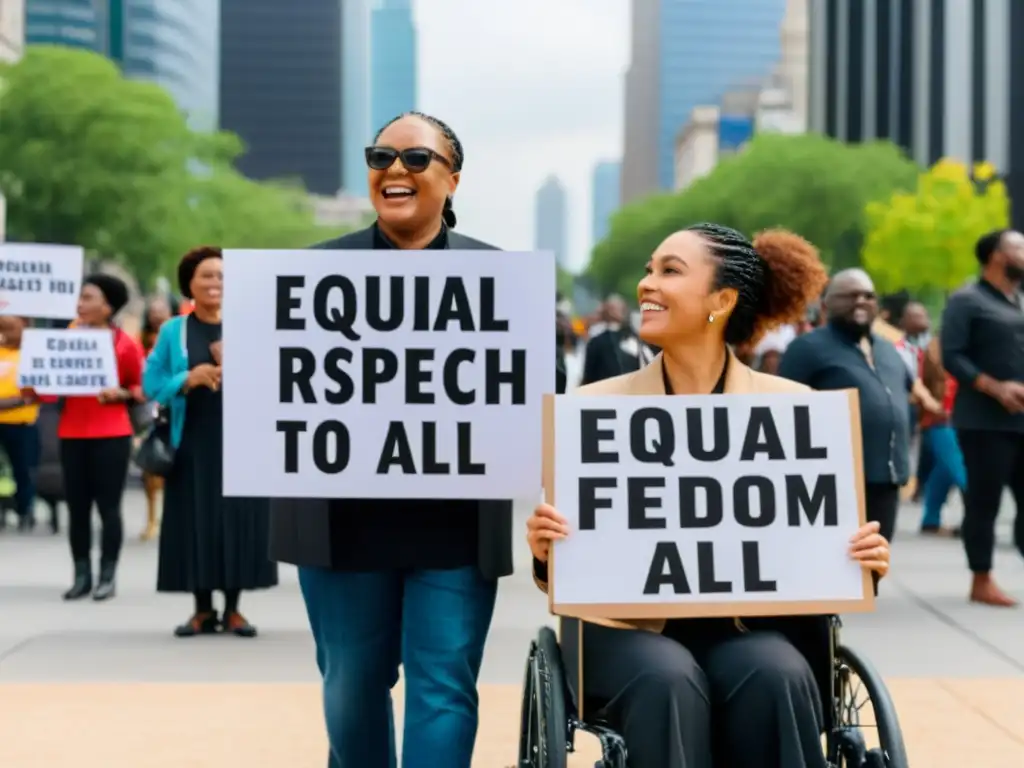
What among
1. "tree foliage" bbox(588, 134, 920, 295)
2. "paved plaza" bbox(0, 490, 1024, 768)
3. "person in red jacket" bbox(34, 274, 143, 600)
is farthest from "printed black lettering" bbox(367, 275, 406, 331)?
"tree foliage" bbox(588, 134, 920, 295)

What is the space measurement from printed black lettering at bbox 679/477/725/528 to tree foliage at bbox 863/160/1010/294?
65.8m

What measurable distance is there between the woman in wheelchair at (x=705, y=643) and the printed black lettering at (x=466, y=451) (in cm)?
27

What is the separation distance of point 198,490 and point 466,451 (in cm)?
448

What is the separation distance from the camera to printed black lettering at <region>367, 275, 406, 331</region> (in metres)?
4.32

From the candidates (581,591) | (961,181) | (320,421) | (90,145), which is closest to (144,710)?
(320,421)

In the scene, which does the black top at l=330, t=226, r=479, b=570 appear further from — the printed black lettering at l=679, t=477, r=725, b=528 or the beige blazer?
the printed black lettering at l=679, t=477, r=725, b=528

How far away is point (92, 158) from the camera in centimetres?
5588

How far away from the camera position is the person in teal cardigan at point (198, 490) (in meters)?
8.51

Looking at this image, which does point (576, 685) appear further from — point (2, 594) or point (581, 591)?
point (2, 594)

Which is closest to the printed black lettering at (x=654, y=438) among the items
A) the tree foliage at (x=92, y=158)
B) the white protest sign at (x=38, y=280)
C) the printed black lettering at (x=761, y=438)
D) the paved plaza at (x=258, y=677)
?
the printed black lettering at (x=761, y=438)

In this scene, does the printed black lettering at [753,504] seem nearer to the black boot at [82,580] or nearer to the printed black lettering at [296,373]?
the printed black lettering at [296,373]

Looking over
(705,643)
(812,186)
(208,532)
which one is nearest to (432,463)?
(705,643)

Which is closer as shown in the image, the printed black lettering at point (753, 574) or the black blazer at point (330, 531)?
→ the printed black lettering at point (753, 574)

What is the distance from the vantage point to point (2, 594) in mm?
10219
